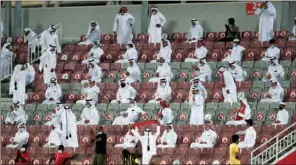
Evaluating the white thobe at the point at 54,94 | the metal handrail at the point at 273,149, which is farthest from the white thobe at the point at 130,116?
the metal handrail at the point at 273,149

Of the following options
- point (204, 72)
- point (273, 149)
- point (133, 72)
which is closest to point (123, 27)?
point (133, 72)

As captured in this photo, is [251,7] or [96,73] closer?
[96,73]

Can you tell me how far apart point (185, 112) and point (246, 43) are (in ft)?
11.4

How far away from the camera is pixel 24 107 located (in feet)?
90.9

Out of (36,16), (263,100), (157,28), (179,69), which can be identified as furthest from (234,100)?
(36,16)

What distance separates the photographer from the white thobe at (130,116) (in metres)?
25.8

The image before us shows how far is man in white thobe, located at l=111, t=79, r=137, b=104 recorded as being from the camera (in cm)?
2681

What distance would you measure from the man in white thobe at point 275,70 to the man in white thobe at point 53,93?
5327mm

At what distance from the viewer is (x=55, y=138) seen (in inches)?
1007

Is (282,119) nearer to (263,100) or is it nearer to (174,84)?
(263,100)

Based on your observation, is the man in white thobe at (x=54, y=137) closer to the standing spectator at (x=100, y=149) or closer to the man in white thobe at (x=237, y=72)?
the standing spectator at (x=100, y=149)

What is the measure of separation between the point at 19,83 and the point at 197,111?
5.42 meters

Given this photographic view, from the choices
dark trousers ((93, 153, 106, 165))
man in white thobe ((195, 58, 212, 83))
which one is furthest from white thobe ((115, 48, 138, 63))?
dark trousers ((93, 153, 106, 165))

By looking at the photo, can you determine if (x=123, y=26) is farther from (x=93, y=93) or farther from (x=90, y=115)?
(x=90, y=115)
